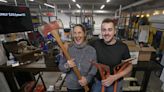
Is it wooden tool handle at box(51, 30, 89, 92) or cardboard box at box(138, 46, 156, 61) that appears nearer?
wooden tool handle at box(51, 30, 89, 92)

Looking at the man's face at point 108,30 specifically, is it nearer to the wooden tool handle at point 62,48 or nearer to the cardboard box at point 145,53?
the wooden tool handle at point 62,48

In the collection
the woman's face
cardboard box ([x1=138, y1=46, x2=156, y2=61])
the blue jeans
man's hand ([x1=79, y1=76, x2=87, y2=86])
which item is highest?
the woman's face

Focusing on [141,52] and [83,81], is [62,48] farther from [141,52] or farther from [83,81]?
[141,52]

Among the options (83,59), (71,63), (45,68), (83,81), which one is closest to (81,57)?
(83,59)

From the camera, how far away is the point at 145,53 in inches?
77.0

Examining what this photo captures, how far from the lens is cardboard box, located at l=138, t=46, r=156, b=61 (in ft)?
6.24

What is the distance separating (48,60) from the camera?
6.35 feet

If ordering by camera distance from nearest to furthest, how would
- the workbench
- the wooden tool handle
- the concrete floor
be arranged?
1. the wooden tool handle
2. the workbench
3. the concrete floor

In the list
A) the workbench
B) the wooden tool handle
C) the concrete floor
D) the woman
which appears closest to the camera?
the wooden tool handle

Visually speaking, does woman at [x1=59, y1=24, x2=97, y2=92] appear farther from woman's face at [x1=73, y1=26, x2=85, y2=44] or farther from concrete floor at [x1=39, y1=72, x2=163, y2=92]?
concrete floor at [x1=39, y1=72, x2=163, y2=92]

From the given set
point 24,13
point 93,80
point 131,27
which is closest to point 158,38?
point 131,27

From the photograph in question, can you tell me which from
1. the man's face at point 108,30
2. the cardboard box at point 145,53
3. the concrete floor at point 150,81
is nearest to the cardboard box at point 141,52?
the cardboard box at point 145,53

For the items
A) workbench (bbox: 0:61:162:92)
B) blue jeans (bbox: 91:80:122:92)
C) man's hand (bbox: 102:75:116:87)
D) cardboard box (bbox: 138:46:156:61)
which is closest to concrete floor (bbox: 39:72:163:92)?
workbench (bbox: 0:61:162:92)

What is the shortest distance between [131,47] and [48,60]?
4.00ft
